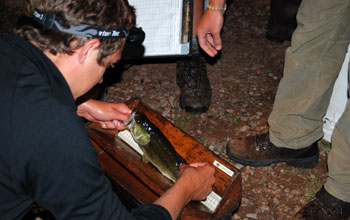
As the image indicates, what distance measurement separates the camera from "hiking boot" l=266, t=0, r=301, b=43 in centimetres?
516

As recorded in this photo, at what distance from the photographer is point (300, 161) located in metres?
3.42

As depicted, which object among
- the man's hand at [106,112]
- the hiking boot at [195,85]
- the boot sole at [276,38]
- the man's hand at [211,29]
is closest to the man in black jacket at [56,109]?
the man's hand at [106,112]

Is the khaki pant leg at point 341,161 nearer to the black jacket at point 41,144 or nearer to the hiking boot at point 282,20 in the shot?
the black jacket at point 41,144

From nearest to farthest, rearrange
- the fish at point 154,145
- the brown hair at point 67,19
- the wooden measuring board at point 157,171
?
1. the brown hair at point 67,19
2. the wooden measuring board at point 157,171
3. the fish at point 154,145

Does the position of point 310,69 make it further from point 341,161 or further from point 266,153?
point 266,153

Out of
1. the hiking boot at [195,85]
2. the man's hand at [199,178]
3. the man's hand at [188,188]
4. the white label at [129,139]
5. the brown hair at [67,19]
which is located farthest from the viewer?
the hiking boot at [195,85]

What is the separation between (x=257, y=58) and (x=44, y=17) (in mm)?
4185

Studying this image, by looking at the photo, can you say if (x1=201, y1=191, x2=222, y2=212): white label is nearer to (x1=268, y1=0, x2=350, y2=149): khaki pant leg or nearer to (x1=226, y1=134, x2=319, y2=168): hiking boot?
(x1=226, y1=134, x2=319, y2=168): hiking boot

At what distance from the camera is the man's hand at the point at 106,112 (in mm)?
2879

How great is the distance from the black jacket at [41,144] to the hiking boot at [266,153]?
7.21 feet

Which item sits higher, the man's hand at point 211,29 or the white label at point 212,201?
the man's hand at point 211,29

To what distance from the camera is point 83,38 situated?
1.69m

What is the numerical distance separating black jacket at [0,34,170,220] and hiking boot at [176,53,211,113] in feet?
8.51

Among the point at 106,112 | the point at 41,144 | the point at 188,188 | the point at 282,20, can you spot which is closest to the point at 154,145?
the point at 106,112
